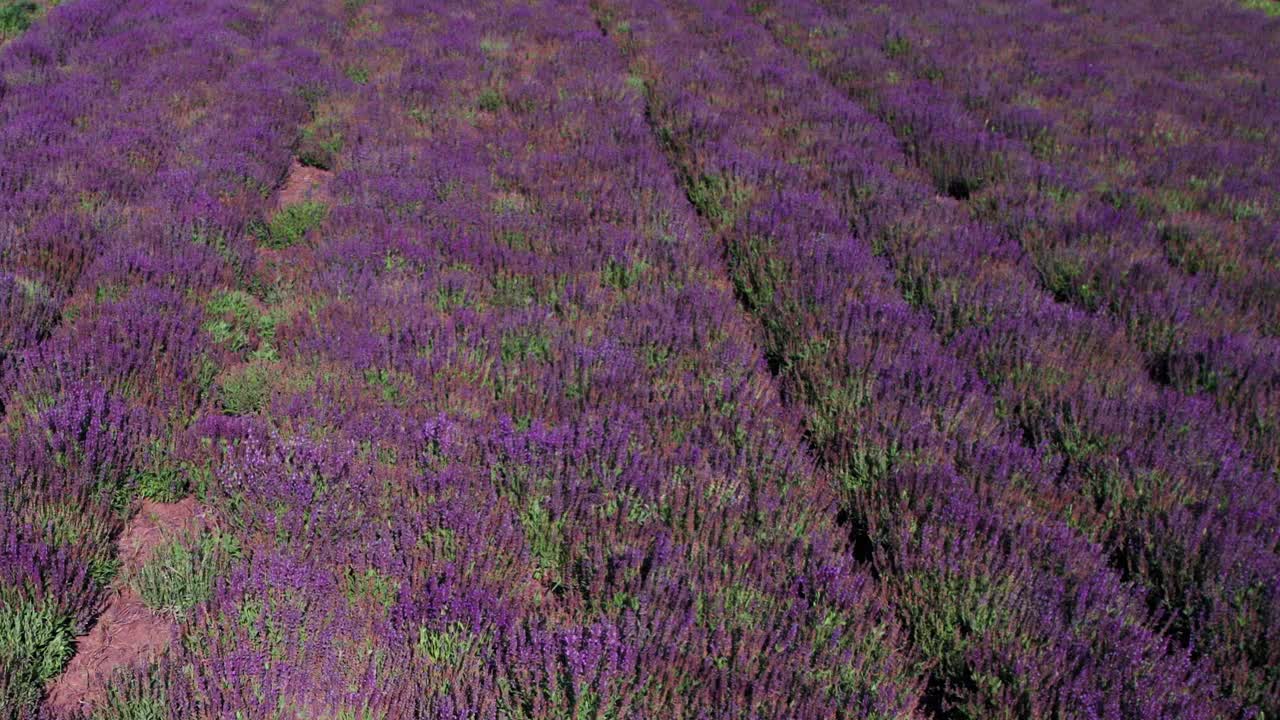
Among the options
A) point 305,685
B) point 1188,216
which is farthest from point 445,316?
point 1188,216

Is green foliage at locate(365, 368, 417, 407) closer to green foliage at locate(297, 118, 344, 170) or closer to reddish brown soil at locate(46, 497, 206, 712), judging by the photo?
reddish brown soil at locate(46, 497, 206, 712)

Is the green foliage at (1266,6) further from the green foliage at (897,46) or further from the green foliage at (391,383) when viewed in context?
the green foliage at (391,383)

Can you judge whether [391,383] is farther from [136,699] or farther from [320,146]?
[320,146]

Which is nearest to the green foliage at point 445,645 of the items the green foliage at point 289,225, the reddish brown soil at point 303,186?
the green foliage at point 289,225

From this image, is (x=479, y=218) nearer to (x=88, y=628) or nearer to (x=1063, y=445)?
(x=88, y=628)

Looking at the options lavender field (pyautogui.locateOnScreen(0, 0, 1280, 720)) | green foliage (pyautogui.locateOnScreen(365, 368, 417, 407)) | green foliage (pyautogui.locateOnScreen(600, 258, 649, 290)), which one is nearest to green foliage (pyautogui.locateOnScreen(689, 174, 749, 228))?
lavender field (pyautogui.locateOnScreen(0, 0, 1280, 720))

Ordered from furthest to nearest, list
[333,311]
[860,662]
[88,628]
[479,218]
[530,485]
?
[479,218] < [333,311] < [530,485] < [88,628] < [860,662]
